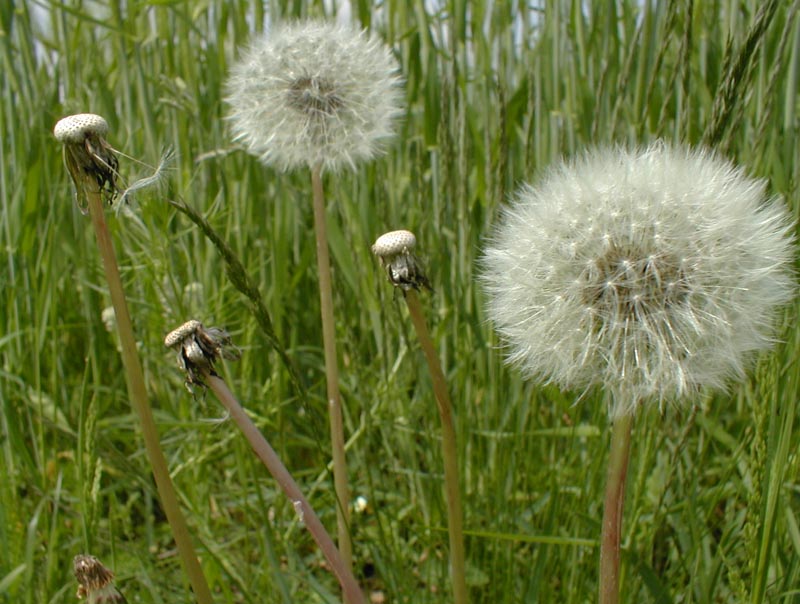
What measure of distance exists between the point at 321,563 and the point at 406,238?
1.07 meters

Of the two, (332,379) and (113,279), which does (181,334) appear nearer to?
(113,279)

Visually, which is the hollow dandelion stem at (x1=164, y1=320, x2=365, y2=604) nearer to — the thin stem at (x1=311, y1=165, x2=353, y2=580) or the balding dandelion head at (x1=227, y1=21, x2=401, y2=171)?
the thin stem at (x1=311, y1=165, x2=353, y2=580)

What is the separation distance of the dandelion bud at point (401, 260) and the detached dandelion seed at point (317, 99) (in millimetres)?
709

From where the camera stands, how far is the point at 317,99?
1.75 metres

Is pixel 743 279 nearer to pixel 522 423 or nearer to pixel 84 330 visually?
pixel 522 423

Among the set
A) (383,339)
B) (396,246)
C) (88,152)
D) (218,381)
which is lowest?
(383,339)

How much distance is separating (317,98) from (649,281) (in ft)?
3.14

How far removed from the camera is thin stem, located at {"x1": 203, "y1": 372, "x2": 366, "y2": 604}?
3.03ft

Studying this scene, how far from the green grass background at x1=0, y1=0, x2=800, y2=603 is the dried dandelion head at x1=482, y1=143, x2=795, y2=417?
0.57ft

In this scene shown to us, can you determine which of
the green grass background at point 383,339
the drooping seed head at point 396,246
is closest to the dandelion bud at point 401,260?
the drooping seed head at point 396,246

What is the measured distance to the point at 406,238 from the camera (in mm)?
1005

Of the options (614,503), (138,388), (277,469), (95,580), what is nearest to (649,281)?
(614,503)

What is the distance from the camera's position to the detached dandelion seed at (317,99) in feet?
5.64

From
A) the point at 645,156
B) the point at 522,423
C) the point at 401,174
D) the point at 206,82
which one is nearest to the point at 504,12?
the point at 401,174
